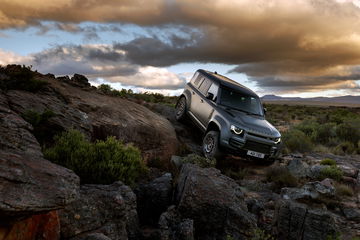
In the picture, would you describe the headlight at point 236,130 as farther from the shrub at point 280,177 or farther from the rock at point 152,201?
the rock at point 152,201

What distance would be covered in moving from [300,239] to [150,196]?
8.73 ft

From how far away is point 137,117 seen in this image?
32.4ft

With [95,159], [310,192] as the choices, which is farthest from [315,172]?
[95,159]

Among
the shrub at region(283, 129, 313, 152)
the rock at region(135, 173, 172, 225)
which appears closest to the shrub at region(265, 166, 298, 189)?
the rock at region(135, 173, 172, 225)

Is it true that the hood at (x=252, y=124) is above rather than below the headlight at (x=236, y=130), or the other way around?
above

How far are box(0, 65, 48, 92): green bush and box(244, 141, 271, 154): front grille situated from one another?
19.2 ft

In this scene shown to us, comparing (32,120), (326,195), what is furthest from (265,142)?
(32,120)

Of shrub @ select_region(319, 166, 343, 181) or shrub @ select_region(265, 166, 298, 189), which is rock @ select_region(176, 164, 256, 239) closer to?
shrub @ select_region(265, 166, 298, 189)

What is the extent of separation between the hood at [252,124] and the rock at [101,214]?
5.24m

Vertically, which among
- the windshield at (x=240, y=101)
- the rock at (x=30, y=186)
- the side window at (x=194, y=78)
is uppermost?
the side window at (x=194, y=78)

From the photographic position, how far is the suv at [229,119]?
9341 millimetres

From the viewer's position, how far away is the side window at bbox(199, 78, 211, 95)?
11391 mm

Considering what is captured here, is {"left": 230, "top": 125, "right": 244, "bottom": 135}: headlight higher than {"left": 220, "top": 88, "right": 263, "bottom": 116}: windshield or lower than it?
lower

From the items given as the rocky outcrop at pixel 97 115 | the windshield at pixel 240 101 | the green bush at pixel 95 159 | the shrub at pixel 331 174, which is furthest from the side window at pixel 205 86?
the green bush at pixel 95 159
